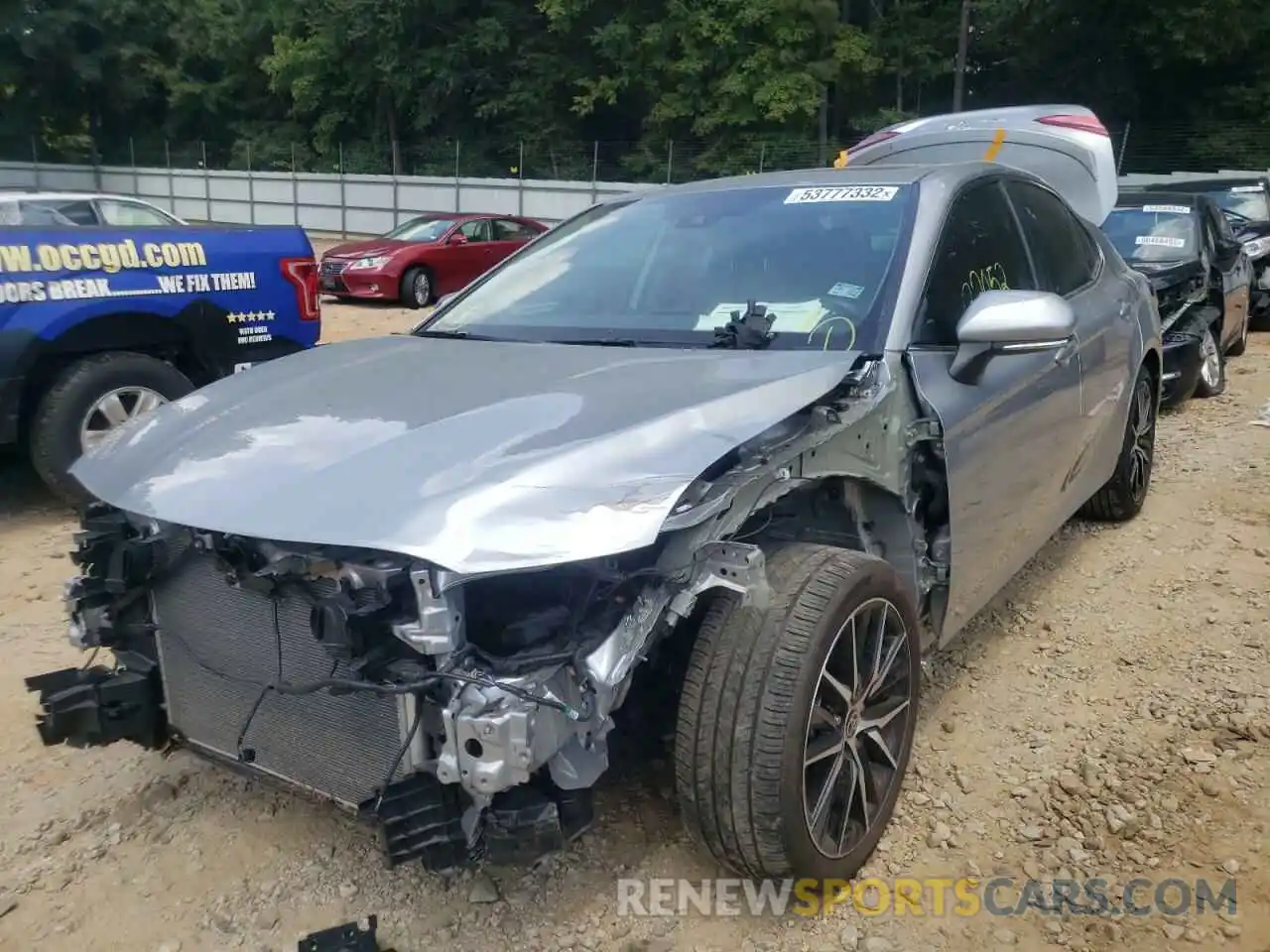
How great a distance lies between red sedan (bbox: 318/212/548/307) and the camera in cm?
1490

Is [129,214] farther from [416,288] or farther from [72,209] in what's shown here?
[416,288]

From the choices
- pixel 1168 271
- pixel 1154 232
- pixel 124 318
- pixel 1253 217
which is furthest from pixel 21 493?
pixel 1253 217

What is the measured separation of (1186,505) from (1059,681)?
2.35 m

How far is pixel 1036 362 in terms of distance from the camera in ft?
11.3

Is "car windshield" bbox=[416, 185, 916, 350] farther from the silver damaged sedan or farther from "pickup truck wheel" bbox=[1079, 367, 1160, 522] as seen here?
"pickup truck wheel" bbox=[1079, 367, 1160, 522]

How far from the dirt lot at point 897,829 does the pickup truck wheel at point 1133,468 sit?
901 millimetres

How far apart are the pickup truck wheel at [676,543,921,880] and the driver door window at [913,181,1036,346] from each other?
0.83 meters

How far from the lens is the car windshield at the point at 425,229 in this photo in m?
15.8

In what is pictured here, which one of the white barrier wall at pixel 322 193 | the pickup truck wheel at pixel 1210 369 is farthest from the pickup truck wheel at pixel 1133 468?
the white barrier wall at pixel 322 193

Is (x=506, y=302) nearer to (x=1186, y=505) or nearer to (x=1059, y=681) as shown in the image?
(x=1059, y=681)

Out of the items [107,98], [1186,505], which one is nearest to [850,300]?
[1186,505]

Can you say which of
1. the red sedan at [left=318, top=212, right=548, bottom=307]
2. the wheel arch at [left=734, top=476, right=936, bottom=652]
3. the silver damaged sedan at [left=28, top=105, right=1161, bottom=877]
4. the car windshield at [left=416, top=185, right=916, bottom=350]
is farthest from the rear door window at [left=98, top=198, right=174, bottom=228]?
the wheel arch at [left=734, top=476, right=936, bottom=652]

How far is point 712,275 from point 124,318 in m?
3.61

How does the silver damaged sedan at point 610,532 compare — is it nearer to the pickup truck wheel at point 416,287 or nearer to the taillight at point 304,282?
the taillight at point 304,282
